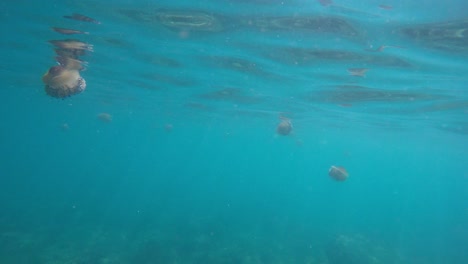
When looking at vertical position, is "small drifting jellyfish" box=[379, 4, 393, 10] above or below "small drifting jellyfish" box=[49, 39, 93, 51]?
above

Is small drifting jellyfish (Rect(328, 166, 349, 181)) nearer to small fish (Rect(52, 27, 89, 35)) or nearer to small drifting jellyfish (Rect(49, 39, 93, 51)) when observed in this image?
small fish (Rect(52, 27, 89, 35))

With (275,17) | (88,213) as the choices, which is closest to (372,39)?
(275,17)

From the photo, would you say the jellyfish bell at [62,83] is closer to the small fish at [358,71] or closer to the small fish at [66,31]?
the small fish at [66,31]

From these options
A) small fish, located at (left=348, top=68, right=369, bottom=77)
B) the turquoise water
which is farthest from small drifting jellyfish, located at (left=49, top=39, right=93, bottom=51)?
small fish, located at (left=348, top=68, right=369, bottom=77)

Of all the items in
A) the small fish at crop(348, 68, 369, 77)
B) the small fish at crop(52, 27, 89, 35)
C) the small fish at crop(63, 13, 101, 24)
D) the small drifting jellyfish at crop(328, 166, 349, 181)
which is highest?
the small fish at crop(63, 13, 101, 24)

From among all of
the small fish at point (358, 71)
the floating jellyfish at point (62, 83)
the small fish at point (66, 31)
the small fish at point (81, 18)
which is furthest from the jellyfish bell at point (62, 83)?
the small fish at point (358, 71)

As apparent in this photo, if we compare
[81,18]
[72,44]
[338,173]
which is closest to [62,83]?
[81,18]

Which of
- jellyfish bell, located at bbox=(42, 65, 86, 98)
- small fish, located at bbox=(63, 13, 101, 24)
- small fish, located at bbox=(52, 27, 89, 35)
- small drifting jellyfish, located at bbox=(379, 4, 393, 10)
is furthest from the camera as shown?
small fish, located at bbox=(52, 27, 89, 35)

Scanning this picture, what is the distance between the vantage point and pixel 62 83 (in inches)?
309

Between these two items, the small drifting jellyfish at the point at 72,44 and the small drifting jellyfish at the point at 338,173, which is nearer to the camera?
the small drifting jellyfish at the point at 338,173

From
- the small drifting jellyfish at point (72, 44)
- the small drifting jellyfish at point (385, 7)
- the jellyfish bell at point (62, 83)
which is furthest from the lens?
the small drifting jellyfish at point (72, 44)

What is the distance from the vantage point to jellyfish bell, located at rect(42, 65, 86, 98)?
7.88m

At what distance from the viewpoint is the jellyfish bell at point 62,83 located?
25.8 feet

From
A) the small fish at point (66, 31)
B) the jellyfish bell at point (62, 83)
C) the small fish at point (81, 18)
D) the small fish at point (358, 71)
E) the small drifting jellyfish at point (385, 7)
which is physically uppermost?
the small drifting jellyfish at point (385, 7)
